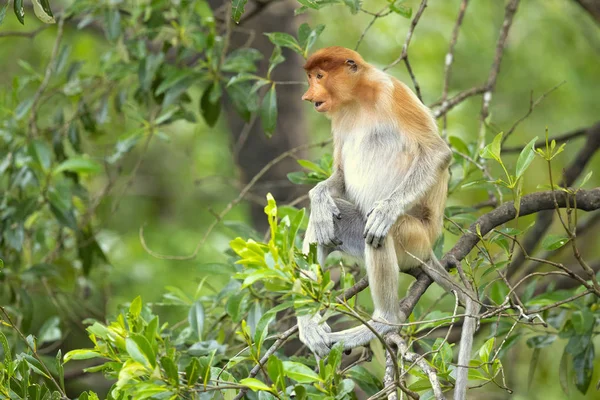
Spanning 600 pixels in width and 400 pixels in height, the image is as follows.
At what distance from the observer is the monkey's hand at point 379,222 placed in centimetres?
294

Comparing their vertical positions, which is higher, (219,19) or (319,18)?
(219,19)

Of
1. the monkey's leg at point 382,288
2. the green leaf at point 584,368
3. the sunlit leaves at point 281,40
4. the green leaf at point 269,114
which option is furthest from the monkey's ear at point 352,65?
the green leaf at point 584,368

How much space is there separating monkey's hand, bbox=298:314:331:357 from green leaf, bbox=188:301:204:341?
0.43 metres

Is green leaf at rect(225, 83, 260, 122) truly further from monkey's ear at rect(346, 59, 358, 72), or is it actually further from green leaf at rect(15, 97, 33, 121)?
green leaf at rect(15, 97, 33, 121)

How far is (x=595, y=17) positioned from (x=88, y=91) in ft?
9.74

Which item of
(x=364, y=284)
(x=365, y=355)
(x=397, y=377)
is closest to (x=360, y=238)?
(x=364, y=284)

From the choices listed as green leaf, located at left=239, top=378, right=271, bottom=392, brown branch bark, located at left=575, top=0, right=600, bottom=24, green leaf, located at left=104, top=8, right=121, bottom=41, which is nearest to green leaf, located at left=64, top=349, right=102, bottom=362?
green leaf, located at left=239, top=378, right=271, bottom=392

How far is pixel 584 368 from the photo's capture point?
11.1 feet

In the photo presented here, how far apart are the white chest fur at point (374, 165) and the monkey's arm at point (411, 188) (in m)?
0.10

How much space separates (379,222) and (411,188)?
276 millimetres

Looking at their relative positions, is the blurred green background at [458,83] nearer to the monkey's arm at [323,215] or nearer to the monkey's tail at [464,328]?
the monkey's arm at [323,215]

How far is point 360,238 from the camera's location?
11.2 ft

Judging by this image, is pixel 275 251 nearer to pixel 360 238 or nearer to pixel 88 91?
pixel 360 238

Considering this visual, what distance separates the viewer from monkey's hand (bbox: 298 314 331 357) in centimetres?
308
